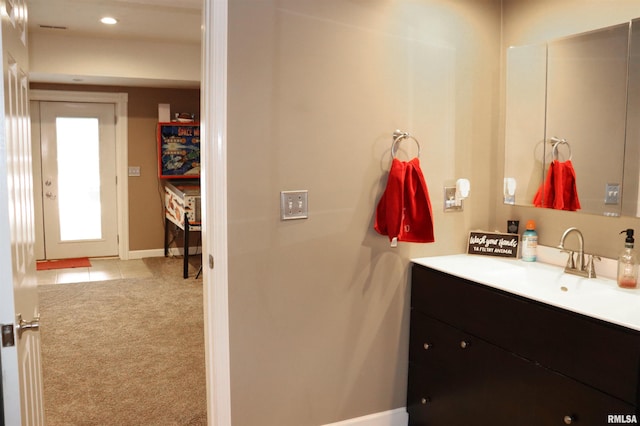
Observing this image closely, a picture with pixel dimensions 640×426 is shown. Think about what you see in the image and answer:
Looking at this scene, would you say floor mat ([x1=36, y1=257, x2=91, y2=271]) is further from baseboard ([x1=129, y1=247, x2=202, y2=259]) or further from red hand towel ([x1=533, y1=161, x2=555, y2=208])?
red hand towel ([x1=533, y1=161, x2=555, y2=208])

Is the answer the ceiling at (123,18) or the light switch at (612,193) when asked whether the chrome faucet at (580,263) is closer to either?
the light switch at (612,193)

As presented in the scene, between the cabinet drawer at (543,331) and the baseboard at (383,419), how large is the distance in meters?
0.54

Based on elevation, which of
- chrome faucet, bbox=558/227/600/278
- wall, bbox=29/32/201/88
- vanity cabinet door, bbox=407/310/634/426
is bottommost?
vanity cabinet door, bbox=407/310/634/426

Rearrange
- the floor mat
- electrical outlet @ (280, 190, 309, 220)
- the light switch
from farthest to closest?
the floor mat
electrical outlet @ (280, 190, 309, 220)
the light switch

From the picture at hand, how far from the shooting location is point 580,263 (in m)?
2.27

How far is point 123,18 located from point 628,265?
436cm

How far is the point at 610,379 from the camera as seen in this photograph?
1.66 m

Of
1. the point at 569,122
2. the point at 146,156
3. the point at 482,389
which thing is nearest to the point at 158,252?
the point at 146,156

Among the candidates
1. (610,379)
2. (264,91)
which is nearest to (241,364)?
(264,91)

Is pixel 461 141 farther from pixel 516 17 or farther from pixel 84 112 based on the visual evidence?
pixel 84 112

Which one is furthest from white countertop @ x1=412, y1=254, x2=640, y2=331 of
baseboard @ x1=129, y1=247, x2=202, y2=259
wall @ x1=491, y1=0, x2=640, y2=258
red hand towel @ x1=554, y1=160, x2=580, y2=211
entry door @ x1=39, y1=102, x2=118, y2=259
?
entry door @ x1=39, y1=102, x2=118, y2=259

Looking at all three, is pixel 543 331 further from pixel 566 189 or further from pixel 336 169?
pixel 336 169

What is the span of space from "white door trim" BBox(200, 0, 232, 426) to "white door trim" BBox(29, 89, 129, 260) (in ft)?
15.8

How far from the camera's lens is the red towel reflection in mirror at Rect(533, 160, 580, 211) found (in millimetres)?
2396
